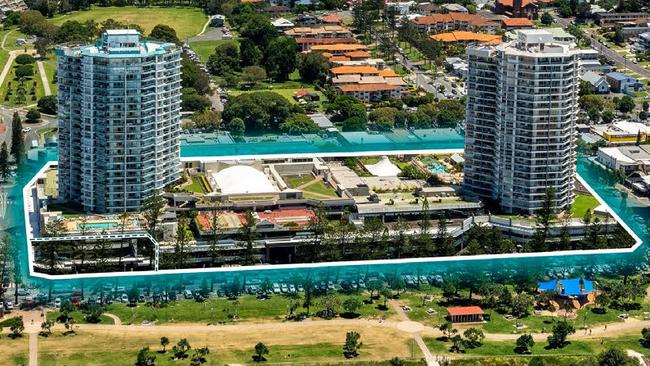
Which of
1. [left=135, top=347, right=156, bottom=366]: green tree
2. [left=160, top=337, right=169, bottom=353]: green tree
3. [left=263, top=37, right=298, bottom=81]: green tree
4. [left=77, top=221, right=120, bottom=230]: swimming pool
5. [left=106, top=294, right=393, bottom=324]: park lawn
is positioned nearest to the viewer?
[left=135, top=347, right=156, bottom=366]: green tree

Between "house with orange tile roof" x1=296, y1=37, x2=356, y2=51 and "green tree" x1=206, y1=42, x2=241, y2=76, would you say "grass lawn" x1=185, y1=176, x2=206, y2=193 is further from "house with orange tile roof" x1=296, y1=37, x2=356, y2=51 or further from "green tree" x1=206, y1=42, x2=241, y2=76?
"house with orange tile roof" x1=296, y1=37, x2=356, y2=51

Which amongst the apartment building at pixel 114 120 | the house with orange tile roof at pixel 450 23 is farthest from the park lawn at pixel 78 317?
the house with orange tile roof at pixel 450 23

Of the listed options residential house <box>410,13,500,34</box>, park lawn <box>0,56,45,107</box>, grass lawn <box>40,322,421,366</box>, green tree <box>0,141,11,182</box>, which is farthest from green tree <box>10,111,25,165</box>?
residential house <box>410,13,500,34</box>

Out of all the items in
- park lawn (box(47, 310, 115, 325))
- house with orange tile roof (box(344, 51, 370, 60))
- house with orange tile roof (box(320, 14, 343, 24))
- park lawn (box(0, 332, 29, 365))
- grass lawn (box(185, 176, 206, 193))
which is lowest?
park lawn (box(0, 332, 29, 365))

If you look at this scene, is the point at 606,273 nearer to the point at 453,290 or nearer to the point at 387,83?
the point at 453,290

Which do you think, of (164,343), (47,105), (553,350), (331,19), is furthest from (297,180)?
(331,19)

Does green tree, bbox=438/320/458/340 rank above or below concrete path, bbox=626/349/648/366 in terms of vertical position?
above
